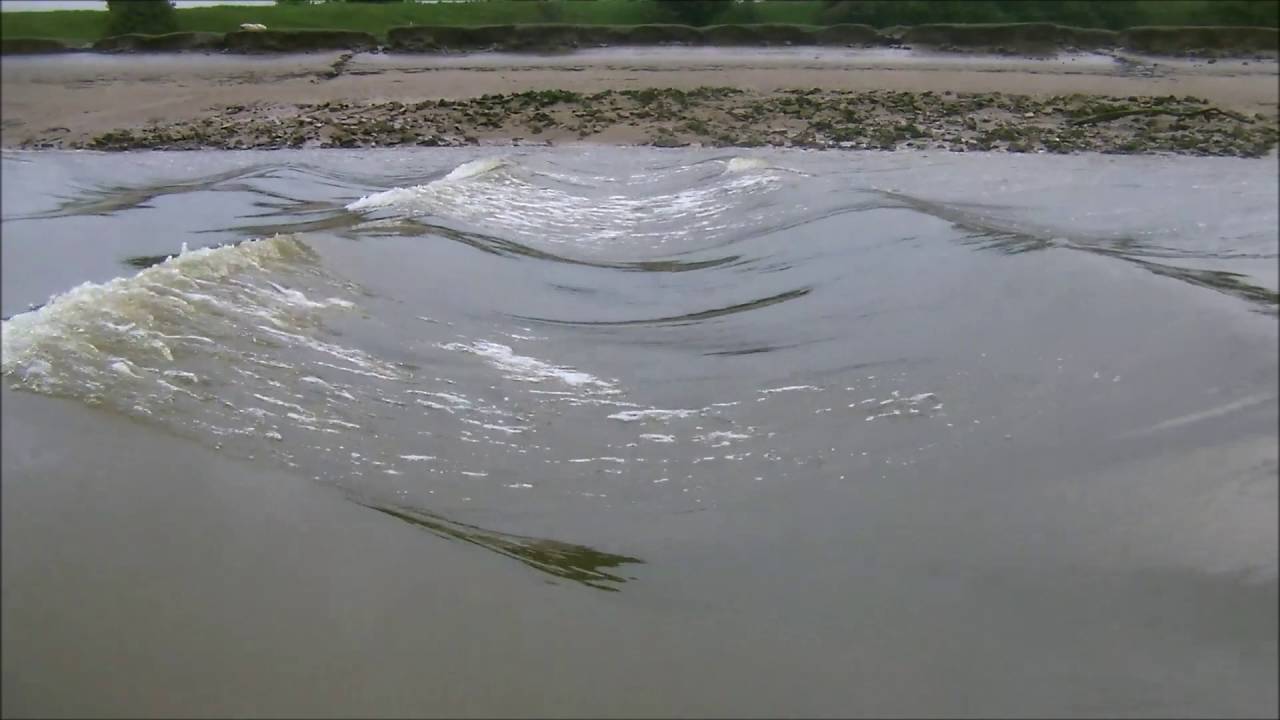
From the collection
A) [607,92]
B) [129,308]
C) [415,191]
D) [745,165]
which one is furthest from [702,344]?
[607,92]

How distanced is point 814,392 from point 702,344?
0.71 meters

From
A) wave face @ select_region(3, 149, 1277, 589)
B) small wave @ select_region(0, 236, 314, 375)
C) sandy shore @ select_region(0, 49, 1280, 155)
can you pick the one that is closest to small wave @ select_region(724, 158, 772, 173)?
sandy shore @ select_region(0, 49, 1280, 155)

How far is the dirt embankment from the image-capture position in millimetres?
2494

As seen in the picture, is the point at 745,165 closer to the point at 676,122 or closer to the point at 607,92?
the point at 676,122

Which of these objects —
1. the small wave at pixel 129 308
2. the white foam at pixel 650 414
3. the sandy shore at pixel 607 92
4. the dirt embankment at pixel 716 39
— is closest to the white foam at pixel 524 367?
the white foam at pixel 650 414

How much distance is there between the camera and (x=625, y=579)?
76.0 inches

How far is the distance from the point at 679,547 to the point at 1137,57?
2.91 metres

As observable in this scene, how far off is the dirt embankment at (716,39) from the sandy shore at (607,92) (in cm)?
16

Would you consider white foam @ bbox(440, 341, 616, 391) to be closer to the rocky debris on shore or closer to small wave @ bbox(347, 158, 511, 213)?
small wave @ bbox(347, 158, 511, 213)

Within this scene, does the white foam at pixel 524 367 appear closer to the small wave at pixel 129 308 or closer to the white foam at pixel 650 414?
the white foam at pixel 650 414

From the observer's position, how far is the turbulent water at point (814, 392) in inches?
60.4

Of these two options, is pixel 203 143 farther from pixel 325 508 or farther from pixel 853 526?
pixel 853 526

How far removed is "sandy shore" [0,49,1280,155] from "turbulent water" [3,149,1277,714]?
814mm

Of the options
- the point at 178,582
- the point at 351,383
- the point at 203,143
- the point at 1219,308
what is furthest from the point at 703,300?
the point at 203,143
